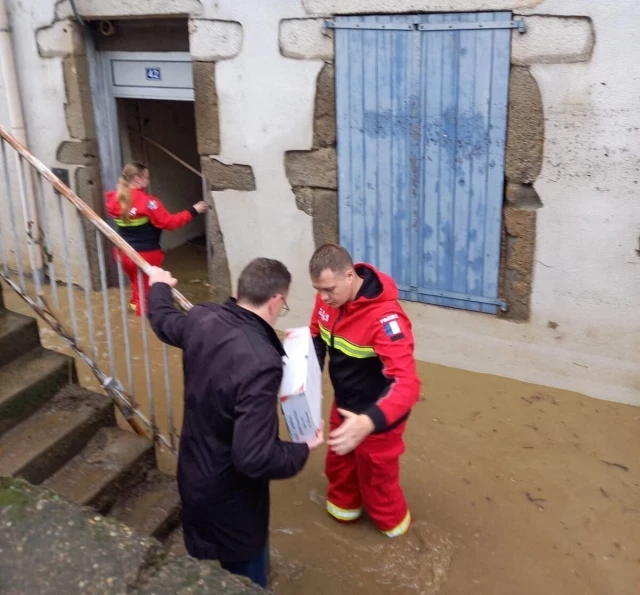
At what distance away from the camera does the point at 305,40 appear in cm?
475

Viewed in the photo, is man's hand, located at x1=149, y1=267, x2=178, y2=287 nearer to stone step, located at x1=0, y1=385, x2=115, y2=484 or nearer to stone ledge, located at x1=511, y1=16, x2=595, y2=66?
stone step, located at x1=0, y1=385, x2=115, y2=484

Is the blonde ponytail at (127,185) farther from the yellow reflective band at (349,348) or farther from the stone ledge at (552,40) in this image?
the yellow reflective band at (349,348)

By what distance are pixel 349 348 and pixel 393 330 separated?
26cm

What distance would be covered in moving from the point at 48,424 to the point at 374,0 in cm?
319

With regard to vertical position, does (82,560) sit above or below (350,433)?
above

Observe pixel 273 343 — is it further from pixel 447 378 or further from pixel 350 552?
pixel 447 378

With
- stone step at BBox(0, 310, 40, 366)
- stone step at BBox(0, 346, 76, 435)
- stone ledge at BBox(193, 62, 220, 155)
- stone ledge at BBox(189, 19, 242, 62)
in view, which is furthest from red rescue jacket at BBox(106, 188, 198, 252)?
stone step at BBox(0, 346, 76, 435)

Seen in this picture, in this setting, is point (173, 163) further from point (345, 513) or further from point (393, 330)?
point (393, 330)

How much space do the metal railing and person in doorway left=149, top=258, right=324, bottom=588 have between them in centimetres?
56

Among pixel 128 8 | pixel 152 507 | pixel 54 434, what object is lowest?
pixel 152 507

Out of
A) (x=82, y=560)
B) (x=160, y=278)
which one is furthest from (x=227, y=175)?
(x=82, y=560)

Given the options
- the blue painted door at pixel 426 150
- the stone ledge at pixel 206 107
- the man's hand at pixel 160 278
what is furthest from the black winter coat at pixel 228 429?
the stone ledge at pixel 206 107

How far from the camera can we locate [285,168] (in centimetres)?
511

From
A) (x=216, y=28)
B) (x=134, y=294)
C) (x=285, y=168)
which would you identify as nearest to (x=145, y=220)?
(x=134, y=294)
